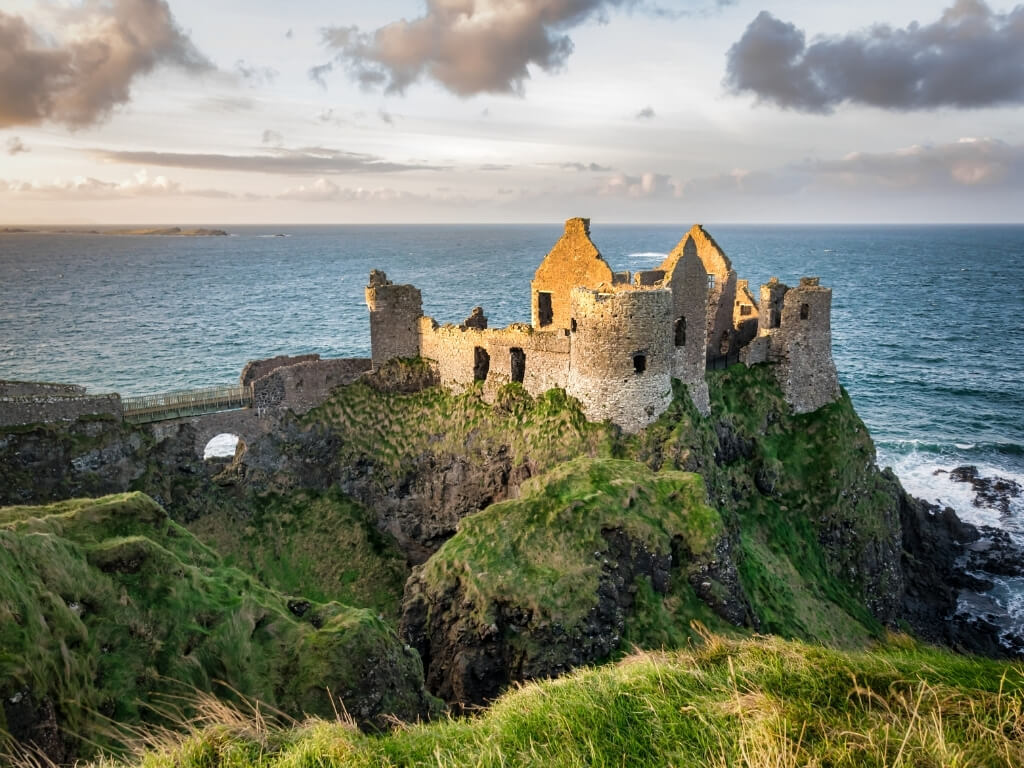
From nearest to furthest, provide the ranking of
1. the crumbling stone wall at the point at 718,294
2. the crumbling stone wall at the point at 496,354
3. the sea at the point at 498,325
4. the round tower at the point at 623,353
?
the round tower at the point at 623,353 < the crumbling stone wall at the point at 496,354 < the crumbling stone wall at the point at 718,294 < the sea at the point at 498,325

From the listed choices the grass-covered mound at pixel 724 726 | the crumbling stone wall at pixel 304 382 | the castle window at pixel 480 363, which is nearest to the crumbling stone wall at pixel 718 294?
the castle window at pixel 480 363

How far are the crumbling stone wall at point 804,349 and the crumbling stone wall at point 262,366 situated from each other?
76.3 feet

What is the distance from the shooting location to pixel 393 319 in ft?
112

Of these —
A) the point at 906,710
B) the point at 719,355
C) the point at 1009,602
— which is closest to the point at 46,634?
the point at 906,710

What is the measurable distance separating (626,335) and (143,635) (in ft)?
64.2

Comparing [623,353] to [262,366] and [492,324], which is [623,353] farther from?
[492,324]

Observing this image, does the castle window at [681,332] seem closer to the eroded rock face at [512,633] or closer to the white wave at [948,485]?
the eroded rock face at [512,633]

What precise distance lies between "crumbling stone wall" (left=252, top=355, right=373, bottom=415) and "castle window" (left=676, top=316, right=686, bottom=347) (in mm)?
14835

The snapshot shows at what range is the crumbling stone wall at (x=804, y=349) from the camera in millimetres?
34500

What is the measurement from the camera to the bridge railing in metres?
28.8

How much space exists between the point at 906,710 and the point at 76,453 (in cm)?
2836

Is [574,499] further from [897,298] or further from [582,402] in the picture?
[897,298]

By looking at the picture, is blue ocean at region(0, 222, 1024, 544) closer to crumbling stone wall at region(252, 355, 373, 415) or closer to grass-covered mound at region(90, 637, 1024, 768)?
crumbling stone wall at region(252, 355, 373, 415)

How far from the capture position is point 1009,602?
35469mm
